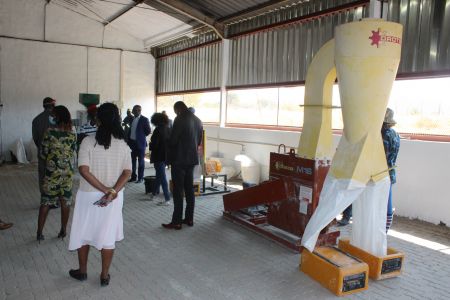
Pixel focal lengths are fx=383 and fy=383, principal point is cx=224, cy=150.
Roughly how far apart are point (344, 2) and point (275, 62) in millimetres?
2012

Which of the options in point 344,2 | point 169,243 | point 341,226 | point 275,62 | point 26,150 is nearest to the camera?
point 169,243

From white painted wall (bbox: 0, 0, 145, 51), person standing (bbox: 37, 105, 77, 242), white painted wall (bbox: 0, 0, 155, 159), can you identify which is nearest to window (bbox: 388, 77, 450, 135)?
person standing (bbox: 37, 105, 77, 242)

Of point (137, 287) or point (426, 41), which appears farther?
point (426, 41)

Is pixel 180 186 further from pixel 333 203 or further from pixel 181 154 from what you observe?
pixel 333 203

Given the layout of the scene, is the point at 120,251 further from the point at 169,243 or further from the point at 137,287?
the point at 137,287

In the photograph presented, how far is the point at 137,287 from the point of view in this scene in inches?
131

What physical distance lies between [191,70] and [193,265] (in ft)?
27.7

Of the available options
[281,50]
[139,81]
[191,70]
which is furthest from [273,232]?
[139,81]

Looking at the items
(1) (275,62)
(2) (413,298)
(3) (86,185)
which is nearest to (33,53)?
(1) (275,62)

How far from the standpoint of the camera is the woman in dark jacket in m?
6.29

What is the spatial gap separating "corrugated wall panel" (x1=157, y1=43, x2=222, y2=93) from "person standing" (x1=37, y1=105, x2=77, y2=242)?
6.37 m

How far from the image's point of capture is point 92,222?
10.1ft

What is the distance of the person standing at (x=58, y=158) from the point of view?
Result: 158 inches

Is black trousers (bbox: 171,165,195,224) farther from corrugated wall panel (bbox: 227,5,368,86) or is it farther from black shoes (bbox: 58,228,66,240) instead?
corrugated wall panel (bbox: 227,5,368,86)
